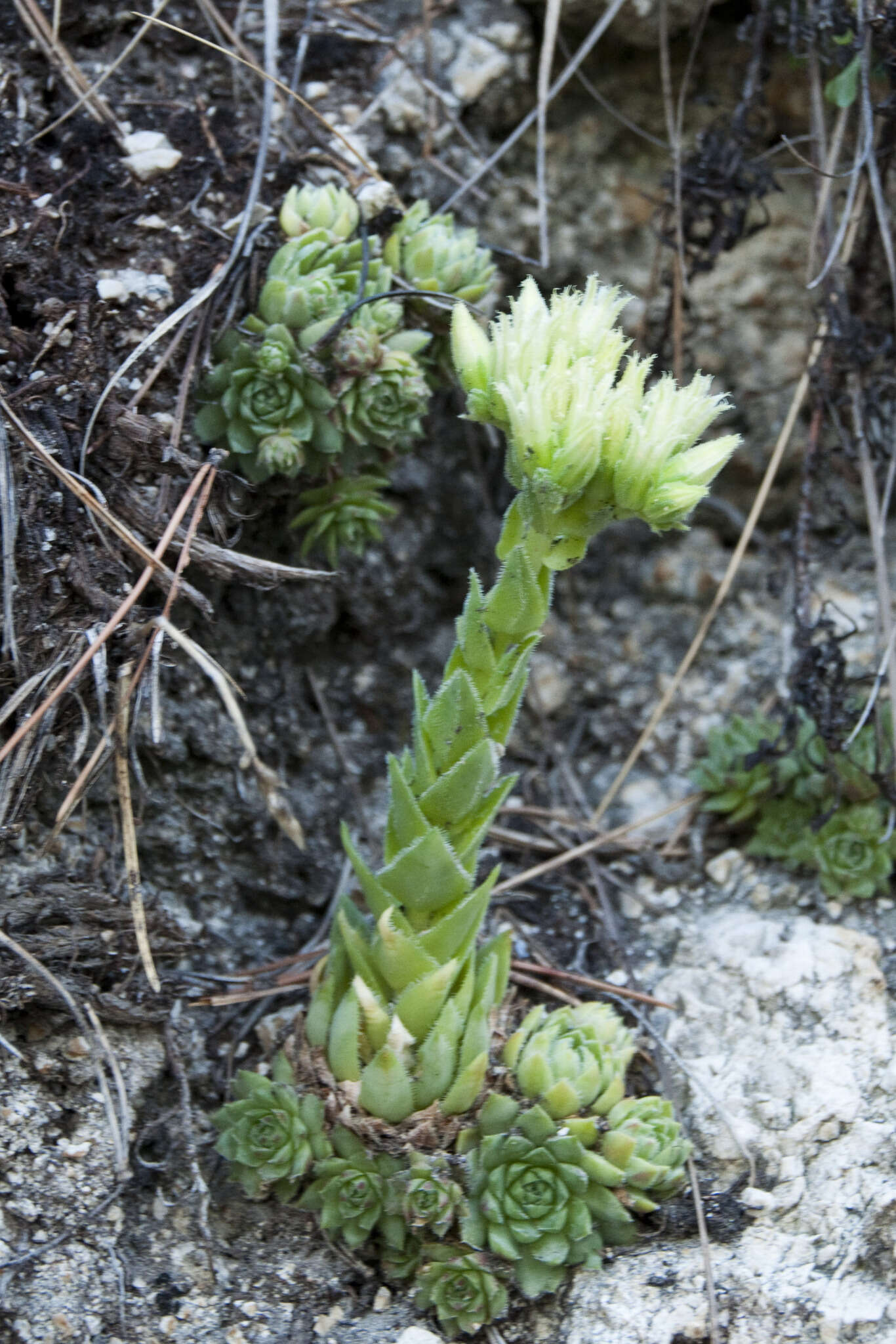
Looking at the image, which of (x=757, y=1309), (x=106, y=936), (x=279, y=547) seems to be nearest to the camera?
(x=757, y=1309)

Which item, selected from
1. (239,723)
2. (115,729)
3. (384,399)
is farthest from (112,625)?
(384,399)

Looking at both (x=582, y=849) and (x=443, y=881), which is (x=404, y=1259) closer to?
(x=443, y=881)

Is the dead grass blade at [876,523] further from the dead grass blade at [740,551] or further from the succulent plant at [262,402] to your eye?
the succulent plant at [262,402]

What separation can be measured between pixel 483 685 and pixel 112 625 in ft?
Result: 1.84

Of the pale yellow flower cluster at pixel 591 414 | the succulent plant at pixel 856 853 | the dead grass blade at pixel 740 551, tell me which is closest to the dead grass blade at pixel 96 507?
the pale yellow flower cluster at pixel 591 414

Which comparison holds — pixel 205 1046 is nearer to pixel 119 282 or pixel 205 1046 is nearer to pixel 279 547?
pixel 279 547

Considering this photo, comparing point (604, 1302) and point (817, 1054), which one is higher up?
point (817, 1054)

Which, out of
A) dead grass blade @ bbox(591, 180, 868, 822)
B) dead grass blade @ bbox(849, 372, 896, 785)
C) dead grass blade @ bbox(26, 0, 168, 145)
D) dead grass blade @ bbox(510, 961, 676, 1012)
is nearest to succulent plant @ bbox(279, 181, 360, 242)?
dead grass blade @ bbox(26, 0, 168, 145)

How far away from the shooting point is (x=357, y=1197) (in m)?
1.61

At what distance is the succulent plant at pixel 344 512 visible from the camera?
2018 mm

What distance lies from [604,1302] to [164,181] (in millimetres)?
1967

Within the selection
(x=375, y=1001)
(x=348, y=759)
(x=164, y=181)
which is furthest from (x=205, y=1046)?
(x=164, y=181)

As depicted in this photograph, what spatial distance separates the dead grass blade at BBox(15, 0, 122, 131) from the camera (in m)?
1.96

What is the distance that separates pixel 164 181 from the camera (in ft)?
6.55
